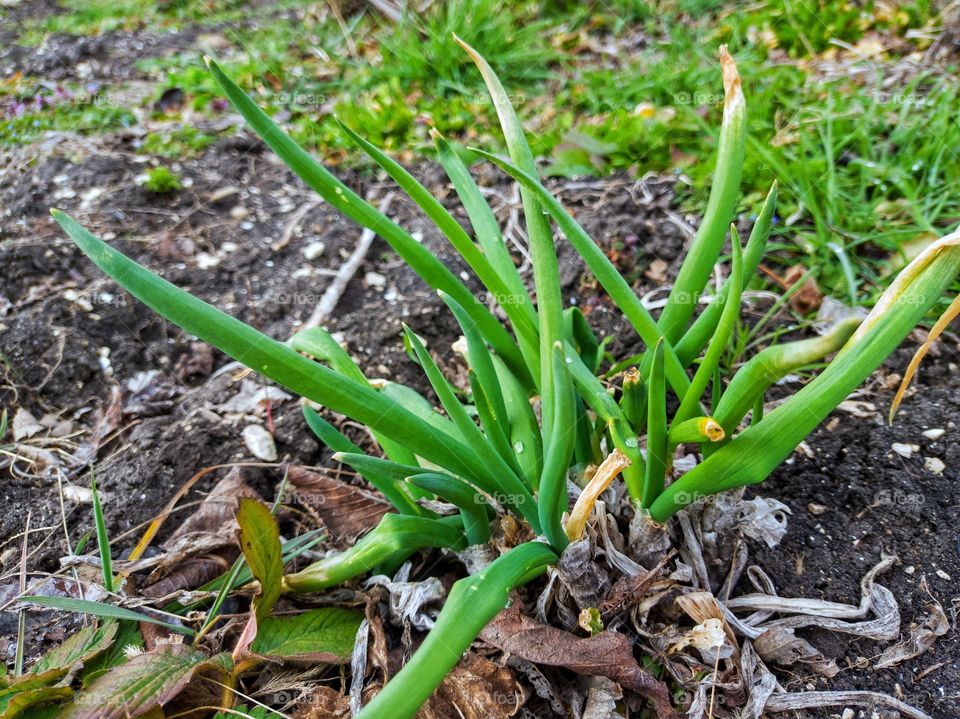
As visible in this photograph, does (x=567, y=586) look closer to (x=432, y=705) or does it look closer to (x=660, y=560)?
(x=660, y=560)

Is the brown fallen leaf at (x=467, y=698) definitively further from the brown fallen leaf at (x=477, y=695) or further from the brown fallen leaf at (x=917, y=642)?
the brown fallen leaf at (x=917, y=642)

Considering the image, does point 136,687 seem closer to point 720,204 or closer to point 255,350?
point 255,350

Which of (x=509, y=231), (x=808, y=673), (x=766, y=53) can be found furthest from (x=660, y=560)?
(x=766, y=53)

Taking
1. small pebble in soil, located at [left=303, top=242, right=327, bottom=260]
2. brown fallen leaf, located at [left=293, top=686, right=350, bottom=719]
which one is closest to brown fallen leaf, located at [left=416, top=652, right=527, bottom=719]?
brown fallen leaf, located at [left=293, top=686, right=350, bottom=719]

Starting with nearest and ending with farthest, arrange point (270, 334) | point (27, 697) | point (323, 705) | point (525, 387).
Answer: point (27, 697) → point (323, 705) → point (525, 387) → point (270, 334)

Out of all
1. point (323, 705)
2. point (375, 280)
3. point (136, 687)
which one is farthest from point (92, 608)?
point (375, 280)

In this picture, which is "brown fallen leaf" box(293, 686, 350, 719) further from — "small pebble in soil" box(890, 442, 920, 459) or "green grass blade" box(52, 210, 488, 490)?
"small pebble in soil" box(890, 442, 920, 459)
